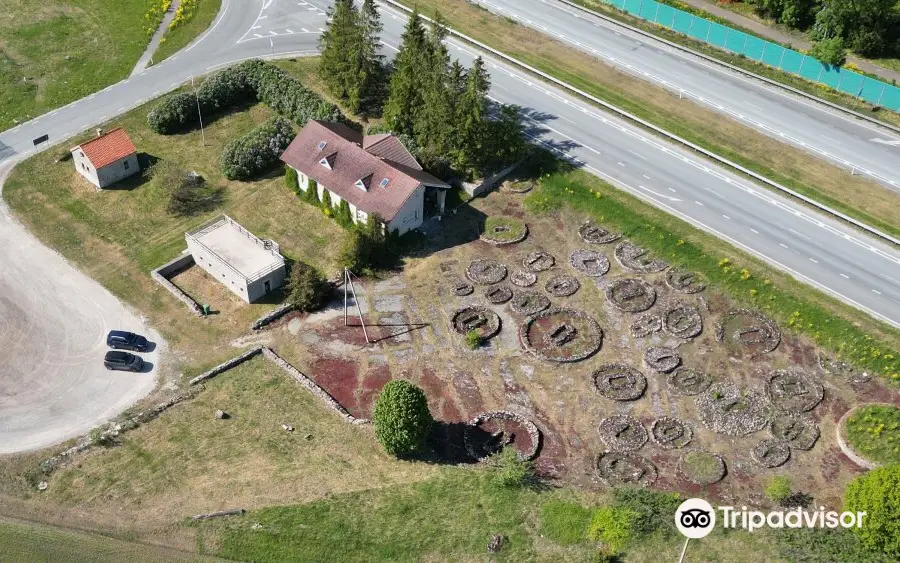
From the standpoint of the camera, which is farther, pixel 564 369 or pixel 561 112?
pixel 561 112

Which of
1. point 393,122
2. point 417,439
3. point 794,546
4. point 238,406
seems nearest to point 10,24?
point 393,122

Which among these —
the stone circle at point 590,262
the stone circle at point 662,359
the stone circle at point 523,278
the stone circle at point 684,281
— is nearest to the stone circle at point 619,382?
the stone circle at point 662,359

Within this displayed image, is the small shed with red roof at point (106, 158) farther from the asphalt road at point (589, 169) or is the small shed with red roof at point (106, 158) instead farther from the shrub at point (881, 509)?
the shrub at point (881, 509)

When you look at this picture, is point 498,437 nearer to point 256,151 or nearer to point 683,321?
point 683,321

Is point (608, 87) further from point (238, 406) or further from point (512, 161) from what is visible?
point (238, 406)

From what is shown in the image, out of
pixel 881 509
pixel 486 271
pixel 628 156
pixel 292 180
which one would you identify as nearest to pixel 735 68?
pixel 628 156

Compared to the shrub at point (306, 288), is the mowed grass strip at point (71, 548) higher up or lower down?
lower down
